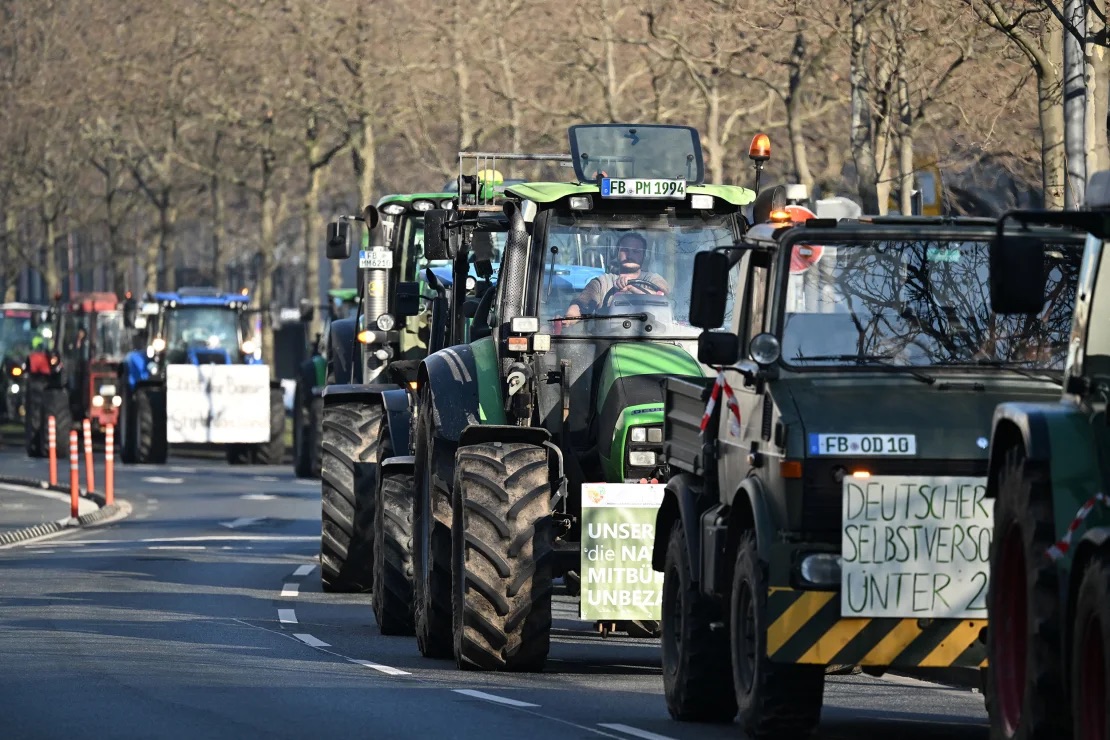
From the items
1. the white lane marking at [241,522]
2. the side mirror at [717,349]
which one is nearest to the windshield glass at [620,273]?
the side mirror at [717,349]

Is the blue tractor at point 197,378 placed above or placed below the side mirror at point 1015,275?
below

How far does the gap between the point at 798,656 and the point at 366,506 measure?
10.6 m

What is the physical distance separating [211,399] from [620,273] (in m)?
26.7

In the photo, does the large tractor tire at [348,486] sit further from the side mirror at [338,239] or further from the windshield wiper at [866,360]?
the windshield wiper at [866,360]

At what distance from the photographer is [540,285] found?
48.4ft

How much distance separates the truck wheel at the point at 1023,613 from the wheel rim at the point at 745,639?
1.53 m

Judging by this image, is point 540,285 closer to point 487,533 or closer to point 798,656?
point 487,533

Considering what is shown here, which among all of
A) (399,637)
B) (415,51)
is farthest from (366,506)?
(415,51)

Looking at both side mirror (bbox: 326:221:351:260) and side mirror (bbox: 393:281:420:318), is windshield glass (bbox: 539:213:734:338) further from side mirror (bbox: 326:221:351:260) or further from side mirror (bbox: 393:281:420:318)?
side mirror (bbox: 326:221:351:260)

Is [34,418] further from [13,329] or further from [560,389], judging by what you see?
[560,389]

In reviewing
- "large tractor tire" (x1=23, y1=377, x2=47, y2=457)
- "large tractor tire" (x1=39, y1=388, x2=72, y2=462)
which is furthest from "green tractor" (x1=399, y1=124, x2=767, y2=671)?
"large tractor tire" (x1=23, y1=377, x2=47, y2=457)

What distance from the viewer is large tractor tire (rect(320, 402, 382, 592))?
20.6 metres

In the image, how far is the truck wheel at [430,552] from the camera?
1509 cm

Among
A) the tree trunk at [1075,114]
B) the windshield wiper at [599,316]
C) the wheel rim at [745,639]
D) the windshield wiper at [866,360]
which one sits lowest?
the wheel rim at [745,639]
